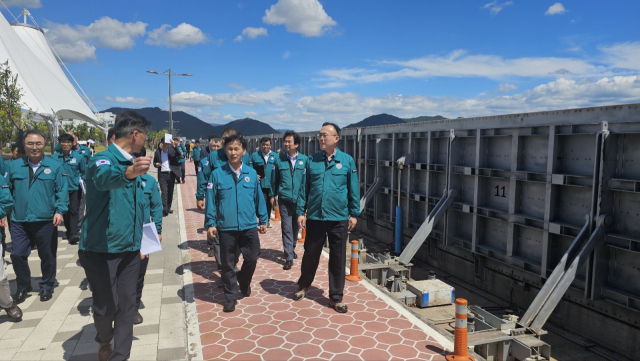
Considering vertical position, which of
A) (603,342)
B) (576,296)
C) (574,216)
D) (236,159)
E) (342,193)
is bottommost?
(603,342)

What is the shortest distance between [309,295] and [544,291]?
3.19 metres

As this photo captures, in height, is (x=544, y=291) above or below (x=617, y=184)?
below

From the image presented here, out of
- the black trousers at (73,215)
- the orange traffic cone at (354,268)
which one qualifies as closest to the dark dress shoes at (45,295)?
the black trousers at (73,215)

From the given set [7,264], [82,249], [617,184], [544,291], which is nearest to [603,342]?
[544,291]

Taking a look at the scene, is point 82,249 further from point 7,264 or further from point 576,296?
point 576,296

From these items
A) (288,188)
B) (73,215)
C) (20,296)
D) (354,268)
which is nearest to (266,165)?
(288,188)

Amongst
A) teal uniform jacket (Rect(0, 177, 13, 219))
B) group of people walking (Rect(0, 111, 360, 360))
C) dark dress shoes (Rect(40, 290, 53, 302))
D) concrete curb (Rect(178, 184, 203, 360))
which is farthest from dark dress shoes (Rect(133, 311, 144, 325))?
teal uniform jacket (Rect(0, 177, 13, 219))

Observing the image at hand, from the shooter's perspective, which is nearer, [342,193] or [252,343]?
[252,343]

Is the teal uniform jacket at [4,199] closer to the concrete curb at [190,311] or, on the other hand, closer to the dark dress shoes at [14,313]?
the dark dress shoes at [14,313]

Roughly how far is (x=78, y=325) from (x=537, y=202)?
6.71 m

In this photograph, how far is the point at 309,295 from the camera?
558 cm

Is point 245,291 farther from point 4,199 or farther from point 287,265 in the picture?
point 4,199

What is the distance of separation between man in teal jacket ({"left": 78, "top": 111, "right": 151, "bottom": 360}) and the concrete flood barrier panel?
5484mm

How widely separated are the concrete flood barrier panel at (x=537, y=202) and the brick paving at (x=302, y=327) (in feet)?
9.13
